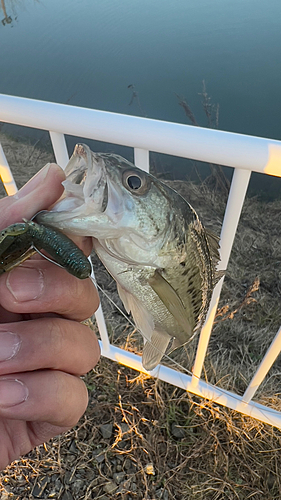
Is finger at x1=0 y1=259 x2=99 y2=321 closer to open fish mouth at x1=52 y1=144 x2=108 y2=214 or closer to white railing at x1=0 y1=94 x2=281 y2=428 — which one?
open fish mouth at x1=52 y1=144 x2=108 y2=214

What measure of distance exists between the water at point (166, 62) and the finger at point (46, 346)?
2.67m

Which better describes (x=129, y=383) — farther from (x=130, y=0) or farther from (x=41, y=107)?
(x=130, y=0)

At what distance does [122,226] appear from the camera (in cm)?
61

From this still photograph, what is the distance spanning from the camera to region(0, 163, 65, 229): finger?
0.64m

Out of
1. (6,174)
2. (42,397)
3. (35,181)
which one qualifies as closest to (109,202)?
(35,181)

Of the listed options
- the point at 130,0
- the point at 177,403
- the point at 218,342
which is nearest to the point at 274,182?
the point at 218,342

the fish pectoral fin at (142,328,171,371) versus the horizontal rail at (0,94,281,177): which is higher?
the horizontal rail at (0,94,281,177)

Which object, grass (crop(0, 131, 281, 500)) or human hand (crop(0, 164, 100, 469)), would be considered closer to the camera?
human hand (crop(0, 164, 100, 469))

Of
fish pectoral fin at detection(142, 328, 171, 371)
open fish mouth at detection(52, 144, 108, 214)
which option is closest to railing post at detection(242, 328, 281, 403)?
fish pectoral fin at detection(142, 328, 171, 371)

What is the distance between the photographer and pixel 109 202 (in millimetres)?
587

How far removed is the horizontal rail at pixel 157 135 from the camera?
0.82 m

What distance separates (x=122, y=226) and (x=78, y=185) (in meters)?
0.10

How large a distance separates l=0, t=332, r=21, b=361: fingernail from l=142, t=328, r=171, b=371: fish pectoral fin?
281mm

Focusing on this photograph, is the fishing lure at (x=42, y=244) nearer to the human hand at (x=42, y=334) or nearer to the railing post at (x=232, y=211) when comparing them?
the human hand at (x=42, y=334)
